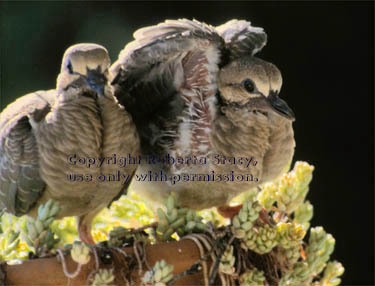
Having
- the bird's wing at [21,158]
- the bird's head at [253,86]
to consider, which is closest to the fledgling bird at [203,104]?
the bird's head at [253,86]

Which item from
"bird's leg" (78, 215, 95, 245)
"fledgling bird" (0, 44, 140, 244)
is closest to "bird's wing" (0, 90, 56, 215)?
"fledgling bird" (0, 44, 140, 244)

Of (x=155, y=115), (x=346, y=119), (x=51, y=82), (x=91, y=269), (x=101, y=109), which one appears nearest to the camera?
(x=91, y=269)

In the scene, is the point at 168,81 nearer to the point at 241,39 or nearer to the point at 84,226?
the point at 241,39

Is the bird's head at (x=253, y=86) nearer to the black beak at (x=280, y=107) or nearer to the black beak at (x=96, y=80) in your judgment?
the black beak at (x=280, y=107)

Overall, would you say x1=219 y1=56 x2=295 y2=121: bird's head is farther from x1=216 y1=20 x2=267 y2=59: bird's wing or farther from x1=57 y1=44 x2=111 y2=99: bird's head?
x1=57 y1=44 x2=111 y2=99: bird's head

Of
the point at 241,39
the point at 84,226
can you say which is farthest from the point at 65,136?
the point at 241,39

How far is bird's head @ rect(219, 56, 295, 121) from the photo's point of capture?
0.79m

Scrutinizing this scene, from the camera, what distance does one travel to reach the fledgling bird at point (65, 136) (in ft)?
2.47

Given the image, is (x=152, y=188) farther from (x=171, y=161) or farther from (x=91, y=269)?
(x=91, y=269)

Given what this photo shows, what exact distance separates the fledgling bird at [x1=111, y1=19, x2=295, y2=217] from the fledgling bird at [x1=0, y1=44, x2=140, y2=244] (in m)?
0.07

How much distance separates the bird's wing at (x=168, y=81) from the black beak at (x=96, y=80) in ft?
0.29

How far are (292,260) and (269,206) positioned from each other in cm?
11

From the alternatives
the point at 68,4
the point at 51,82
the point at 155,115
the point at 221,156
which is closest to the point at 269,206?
the point at 221,156

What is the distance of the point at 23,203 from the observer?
0.79 meters
